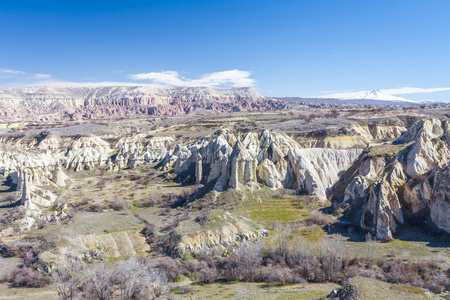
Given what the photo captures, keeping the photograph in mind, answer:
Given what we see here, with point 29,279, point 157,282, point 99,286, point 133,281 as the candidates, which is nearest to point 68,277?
point 29,279

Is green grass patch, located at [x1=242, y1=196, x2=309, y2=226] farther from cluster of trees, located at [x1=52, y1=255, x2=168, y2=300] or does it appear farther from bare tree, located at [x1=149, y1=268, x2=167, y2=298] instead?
cluster of trees, located at [x1=52, y1=255, x2=168, y2=300]

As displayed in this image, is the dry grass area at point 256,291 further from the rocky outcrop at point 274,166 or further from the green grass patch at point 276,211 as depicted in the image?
the rocky outcrop at point 274,166

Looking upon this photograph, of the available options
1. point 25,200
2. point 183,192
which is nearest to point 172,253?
point 183,192

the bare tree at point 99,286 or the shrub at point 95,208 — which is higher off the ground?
the bare tree at point 99,286

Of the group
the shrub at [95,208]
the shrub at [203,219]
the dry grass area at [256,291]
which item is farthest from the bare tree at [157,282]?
the shrub at [95,208]

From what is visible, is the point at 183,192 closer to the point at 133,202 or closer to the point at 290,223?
the point at 133,202

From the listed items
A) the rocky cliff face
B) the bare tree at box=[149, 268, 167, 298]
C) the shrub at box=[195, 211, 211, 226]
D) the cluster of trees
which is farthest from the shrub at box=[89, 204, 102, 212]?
the rocky cliff face
